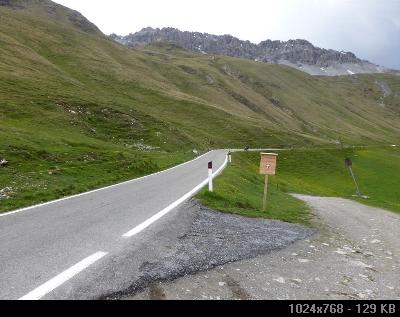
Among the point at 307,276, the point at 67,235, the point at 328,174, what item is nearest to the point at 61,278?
the point at 67,235

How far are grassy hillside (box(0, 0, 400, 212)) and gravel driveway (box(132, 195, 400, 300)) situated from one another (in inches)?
463

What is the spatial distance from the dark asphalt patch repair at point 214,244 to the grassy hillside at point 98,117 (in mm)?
8960

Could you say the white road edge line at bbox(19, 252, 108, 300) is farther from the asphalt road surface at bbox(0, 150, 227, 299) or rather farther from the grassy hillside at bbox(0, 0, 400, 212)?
the grassy hillside at bbox(0, 0, 400, 212)

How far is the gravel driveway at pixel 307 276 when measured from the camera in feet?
25.8

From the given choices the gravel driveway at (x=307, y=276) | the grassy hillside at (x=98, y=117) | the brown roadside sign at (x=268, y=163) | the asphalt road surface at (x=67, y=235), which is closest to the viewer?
the asphalt road surface at (x=67, y=235)

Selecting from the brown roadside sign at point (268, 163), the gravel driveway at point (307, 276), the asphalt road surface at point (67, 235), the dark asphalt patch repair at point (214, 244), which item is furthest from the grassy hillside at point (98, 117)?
the gravel driveway at point (307, 276)

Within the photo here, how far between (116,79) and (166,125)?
4021 cm

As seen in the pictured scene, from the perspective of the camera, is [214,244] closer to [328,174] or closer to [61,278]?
[61,278]

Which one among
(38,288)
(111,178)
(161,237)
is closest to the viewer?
(38,288)

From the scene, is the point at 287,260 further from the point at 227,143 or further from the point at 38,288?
the point at 227,143

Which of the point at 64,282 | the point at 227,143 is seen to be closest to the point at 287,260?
the point at 64,282

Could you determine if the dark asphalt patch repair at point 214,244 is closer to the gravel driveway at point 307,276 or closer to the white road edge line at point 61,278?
the gravel driveway at point 307,276

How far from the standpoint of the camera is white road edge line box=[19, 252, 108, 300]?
694 cm

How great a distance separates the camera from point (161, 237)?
1133cm
